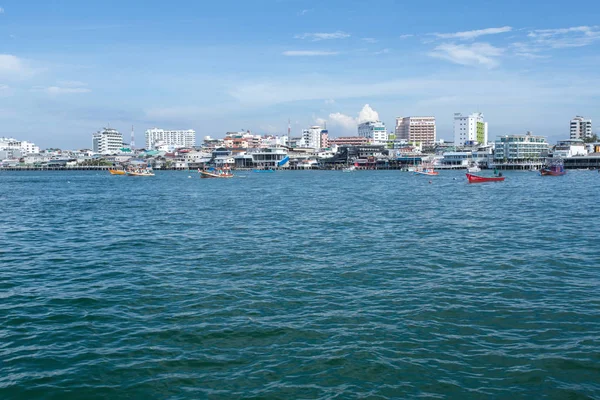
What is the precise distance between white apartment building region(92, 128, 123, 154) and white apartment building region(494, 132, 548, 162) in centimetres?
12013

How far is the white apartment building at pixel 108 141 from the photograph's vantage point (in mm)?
175375

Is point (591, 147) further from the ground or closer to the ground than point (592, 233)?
further from the ground

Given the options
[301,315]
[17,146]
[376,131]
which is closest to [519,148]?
[376,131]

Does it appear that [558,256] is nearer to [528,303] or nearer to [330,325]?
[528,303]

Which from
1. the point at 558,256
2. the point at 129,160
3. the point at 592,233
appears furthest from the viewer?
the point at 129,160

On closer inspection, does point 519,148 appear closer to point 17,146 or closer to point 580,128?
point 580,128

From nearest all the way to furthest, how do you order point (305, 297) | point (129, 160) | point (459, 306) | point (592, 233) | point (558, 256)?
point (459, 306) < point (305, 297) < point (558, 256) < point (592, 233) < point (129, 160)

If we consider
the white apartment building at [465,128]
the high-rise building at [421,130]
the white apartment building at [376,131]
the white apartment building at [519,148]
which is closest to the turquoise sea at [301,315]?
the white apartment building at [519,148]

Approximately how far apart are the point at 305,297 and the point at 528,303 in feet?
14.3

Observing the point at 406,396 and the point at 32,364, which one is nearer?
the point at 406,396

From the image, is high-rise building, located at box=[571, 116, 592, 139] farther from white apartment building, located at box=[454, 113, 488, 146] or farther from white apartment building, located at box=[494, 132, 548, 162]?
white apartment building, located at box=[494, 132, 548, 162]

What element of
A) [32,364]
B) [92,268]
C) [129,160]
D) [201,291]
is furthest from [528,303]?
[129,160]

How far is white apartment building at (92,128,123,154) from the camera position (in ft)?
575

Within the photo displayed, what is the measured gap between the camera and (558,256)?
14688mm
